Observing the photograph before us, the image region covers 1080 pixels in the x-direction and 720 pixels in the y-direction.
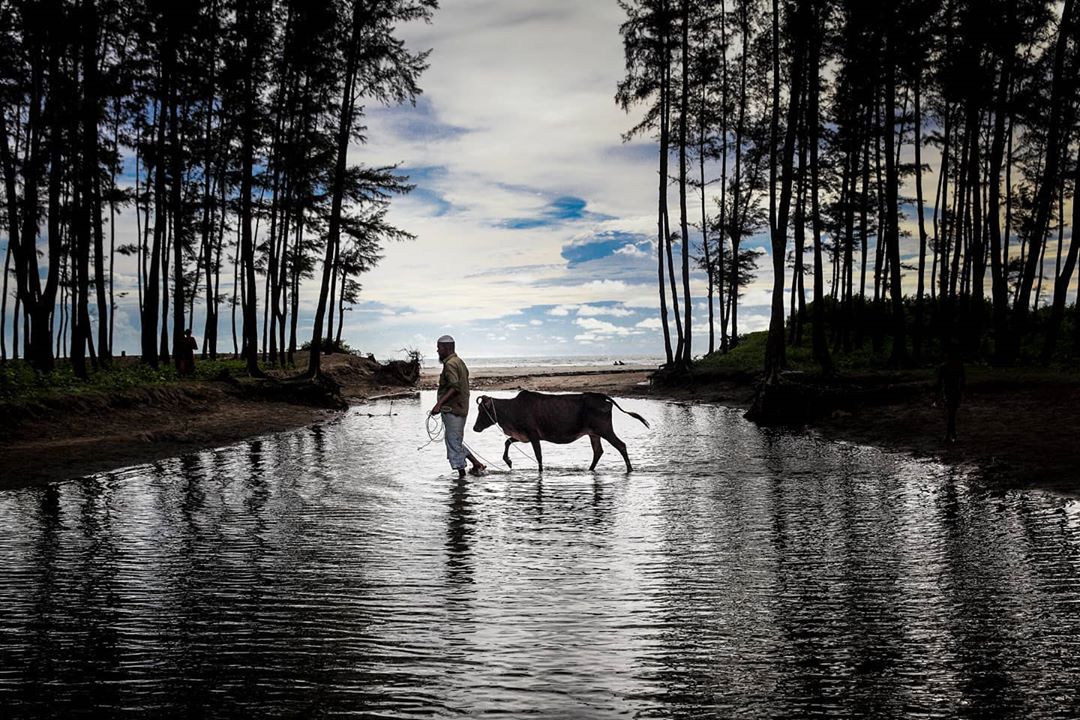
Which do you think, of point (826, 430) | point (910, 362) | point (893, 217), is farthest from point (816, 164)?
point (826, 430)

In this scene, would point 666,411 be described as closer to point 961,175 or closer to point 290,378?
point 290,378

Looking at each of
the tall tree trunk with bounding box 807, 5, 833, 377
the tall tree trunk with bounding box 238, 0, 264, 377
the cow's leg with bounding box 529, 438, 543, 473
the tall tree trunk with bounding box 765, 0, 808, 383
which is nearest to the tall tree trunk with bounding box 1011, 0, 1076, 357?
the tall tree trunk with bounding box 807, 5, 833, 377

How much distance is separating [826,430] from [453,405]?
1016 centimetres

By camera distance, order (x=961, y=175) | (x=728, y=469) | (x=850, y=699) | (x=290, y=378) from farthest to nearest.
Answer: (x=961, y=175)
(x=290, y=378)
(x=728, y=469)
(x=850, y=699)

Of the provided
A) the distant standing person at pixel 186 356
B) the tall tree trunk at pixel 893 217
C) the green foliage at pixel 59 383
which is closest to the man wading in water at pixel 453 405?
the green foliage at pixel 59 383

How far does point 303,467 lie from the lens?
13781mm

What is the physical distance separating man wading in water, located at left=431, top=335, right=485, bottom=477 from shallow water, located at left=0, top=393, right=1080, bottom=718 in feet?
5.13

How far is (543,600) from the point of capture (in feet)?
18.9

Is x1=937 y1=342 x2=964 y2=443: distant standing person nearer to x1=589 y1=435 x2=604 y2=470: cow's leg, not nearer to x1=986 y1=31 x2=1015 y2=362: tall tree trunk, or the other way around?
x1=589 y1=435 x2=604 y2=470: cow's leg

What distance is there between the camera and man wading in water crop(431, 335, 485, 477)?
13148 millimetres

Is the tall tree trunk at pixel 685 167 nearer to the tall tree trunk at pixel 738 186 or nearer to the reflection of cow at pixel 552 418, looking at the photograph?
the tall tree trunk at pixel 738 186

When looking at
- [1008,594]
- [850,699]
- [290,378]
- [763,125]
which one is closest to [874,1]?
[763,125]

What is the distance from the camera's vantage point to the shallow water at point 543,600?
4027mm

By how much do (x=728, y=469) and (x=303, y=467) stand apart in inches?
276
